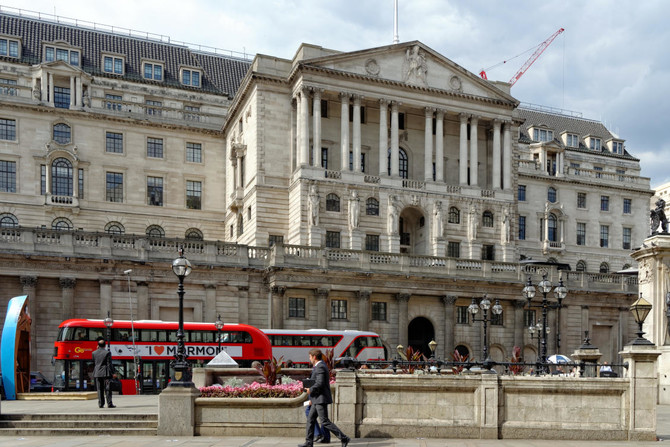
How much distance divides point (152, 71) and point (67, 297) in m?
30.0

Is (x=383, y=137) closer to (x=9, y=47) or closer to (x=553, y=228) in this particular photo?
(x=553, y=228)

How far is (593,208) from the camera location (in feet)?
240

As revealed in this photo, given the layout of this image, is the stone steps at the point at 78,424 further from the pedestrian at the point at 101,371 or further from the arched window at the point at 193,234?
the arched window at the point at 193,234

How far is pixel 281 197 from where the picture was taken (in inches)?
2058

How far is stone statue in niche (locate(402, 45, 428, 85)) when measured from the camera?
54.5 m

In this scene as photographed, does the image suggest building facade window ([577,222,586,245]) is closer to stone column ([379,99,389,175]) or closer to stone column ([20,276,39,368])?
stone column ([379,99,389,175])

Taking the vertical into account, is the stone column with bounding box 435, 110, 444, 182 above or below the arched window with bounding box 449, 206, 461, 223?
above

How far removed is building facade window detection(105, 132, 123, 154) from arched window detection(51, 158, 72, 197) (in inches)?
140

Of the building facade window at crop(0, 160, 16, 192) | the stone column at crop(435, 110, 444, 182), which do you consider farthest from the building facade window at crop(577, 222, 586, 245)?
the building facade window at crop(0, 160, 16, 192)

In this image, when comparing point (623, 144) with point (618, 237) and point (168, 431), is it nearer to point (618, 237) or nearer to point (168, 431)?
point (618, 237)

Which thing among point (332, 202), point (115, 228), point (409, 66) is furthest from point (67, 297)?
point (409, 66)

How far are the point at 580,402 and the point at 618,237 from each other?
200 feet

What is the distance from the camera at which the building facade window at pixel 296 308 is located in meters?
46.5

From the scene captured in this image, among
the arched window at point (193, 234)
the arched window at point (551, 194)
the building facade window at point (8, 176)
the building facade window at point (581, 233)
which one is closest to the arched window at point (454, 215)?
the arched window at point (551, 194)
